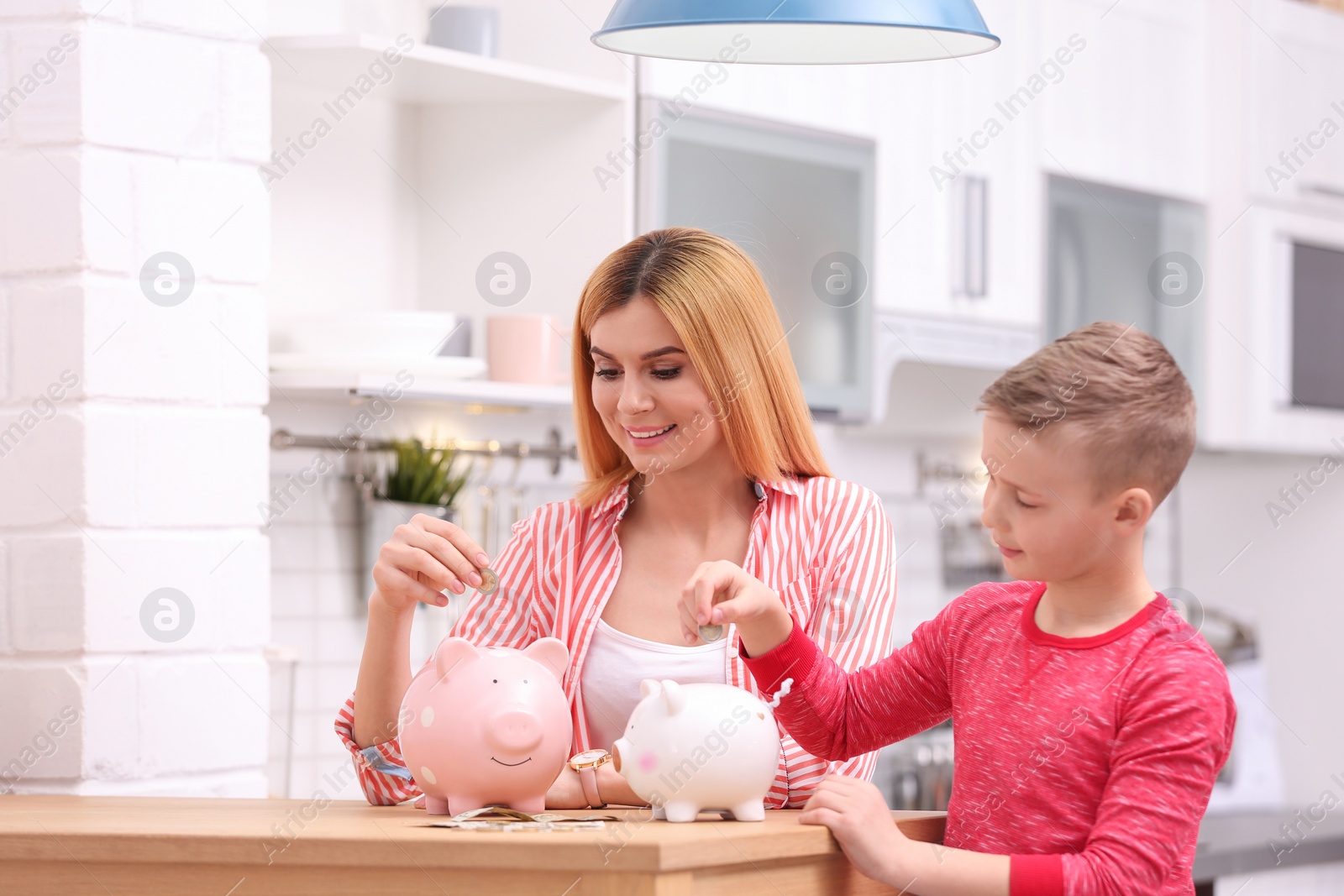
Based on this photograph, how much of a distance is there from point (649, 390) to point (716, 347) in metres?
0.08

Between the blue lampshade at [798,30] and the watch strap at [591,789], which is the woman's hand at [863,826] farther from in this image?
the blue lampshade at [798,30]

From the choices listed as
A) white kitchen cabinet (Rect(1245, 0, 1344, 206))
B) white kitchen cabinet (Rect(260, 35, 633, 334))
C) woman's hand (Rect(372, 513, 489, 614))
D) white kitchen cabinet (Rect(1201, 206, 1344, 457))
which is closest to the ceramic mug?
white kitchen cabinet (Rect(260, 35, 633, 334))

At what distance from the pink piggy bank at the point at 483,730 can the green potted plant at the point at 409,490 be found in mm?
1176

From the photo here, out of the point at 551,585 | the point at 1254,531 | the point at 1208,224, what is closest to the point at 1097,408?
the point at 551,585

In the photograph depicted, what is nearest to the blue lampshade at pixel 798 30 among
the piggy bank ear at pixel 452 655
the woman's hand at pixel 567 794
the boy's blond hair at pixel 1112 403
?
the boy's blond hair at pixel 1112 403

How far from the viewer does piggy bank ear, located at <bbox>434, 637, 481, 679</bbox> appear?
1.17 m

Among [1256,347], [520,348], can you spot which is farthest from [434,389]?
[1256,347]

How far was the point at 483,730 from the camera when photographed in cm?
114

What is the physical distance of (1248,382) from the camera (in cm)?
348

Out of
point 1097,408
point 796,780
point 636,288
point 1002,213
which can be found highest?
point 1002,213

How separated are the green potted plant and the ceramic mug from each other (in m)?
0.17

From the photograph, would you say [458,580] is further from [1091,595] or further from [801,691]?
[1091,595]

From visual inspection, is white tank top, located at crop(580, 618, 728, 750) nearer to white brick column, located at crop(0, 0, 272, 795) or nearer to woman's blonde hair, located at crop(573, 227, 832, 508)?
woman's blonde hair, located at crop(573, 227, 832, 508)

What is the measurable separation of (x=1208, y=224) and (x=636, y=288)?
2.38 metres
